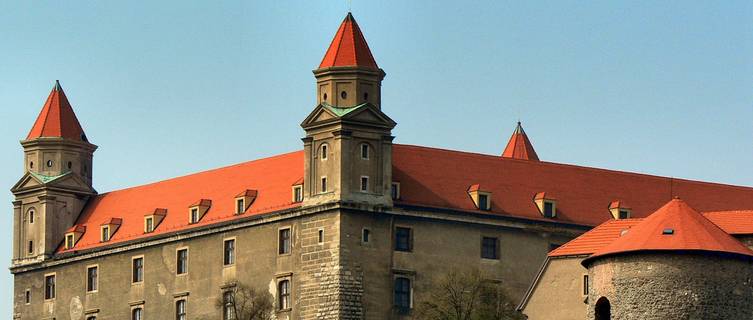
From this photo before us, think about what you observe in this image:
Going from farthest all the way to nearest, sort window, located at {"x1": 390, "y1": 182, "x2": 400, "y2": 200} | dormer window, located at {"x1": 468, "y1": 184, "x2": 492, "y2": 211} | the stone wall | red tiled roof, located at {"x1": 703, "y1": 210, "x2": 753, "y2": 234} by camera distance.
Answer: dormer window, located at {"x1": 468, "y1": 184, "x2": 492, "y2": 211}
window, located at {"x1": 390, "y1": 182, "x2": 400, "y2": 200}
red tiled roof, located at {"x1": 703, "y1": 210, "x2": 753, "y2": 234}
the stone wall

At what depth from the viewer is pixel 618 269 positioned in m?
125

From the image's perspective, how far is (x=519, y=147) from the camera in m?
164

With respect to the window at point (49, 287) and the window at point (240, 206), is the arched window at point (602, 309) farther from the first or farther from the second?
the window at point (49, 287)

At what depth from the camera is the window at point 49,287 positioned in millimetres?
159250

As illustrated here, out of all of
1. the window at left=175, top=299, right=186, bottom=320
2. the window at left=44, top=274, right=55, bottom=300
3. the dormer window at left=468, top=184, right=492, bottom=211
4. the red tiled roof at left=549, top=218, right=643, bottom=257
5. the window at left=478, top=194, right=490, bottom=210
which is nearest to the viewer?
the red tiled roof at left=549, top=218, right=643, bottom=257

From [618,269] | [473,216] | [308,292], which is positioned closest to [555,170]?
[473,216]

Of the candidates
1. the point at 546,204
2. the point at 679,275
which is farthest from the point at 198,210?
the point at 679,275

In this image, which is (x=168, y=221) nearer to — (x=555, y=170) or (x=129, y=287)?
(x=129, y=287)

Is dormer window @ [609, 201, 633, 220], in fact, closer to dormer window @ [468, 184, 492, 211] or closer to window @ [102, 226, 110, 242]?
dormer window @ [468, 184, 492, 211]

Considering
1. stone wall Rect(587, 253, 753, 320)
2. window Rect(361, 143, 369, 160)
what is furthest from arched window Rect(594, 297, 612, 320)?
window Rect(361, 143, 369, 160)

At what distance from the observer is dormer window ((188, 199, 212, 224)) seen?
151 m

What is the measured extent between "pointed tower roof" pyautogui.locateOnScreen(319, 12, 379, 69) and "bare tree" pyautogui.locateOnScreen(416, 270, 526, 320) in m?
13.2

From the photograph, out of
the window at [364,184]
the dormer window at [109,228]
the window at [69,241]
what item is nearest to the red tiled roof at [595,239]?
the window at [364,184]

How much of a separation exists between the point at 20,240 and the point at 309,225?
26407mm
